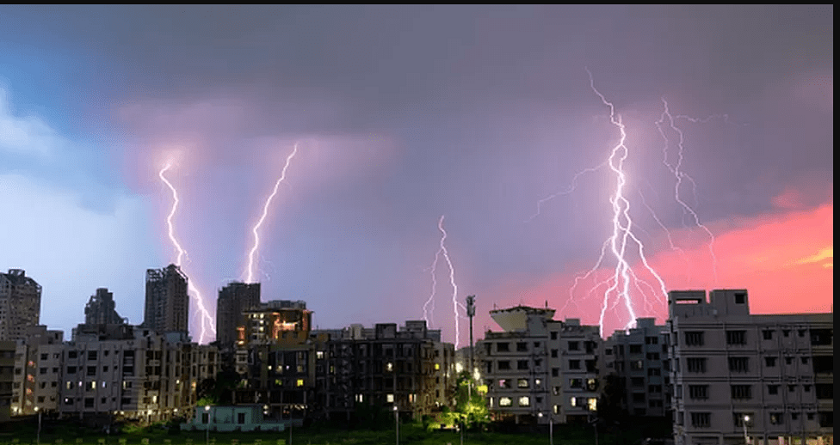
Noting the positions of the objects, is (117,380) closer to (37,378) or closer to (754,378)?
(37,378)

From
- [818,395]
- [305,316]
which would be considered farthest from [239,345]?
[818,395]

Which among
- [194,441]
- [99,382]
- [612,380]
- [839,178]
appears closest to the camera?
[839,178]

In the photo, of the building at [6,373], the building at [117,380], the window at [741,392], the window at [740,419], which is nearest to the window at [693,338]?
the window at [741,392]

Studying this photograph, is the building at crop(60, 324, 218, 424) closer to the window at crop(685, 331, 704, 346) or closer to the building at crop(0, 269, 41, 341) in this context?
the window at crop(685, 331, 704, 346)

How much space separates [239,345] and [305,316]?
12.9 m

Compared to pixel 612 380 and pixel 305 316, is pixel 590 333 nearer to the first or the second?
pixel 612 380

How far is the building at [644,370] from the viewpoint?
66875 millimetres

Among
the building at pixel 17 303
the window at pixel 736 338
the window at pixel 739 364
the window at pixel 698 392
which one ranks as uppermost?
the building at pixel 17 303

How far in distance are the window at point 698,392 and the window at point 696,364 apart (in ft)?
3.22

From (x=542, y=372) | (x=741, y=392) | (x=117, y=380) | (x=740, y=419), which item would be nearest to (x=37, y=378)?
(x=117, y=380)

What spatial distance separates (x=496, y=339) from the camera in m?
67.2

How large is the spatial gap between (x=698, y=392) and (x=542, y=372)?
20.3 m

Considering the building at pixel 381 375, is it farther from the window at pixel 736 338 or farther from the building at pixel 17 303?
the building at pixel 17 303

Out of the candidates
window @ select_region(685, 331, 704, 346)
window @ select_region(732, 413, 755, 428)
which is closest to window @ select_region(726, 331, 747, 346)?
window @ select_region(685, 331, 704, 346)
